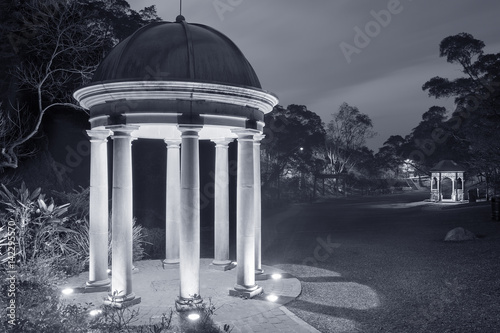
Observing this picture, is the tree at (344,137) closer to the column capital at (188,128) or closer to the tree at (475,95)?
the tree at (475,95)

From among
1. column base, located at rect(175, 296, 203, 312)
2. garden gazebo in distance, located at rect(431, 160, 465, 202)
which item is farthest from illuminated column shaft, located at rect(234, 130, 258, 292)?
garden gazebo in distance, located at rect(431, 160, 465, 202)

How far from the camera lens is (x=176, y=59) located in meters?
11.9

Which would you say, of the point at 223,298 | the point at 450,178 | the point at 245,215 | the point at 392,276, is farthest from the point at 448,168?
the point at 223,298

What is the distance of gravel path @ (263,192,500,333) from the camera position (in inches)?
436

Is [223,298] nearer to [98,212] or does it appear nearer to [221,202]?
[221,202]

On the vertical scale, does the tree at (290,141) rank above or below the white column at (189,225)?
above

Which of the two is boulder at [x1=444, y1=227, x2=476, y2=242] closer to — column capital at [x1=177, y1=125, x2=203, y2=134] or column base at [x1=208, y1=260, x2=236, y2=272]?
column base at [x1=208, y1=260, x2=236, y2=272]

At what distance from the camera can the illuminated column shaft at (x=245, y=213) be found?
515 inches

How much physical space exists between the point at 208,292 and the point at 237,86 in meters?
6.73

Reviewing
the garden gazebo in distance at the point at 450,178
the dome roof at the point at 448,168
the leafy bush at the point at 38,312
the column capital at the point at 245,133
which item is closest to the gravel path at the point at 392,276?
the column capital at the point at 245,133

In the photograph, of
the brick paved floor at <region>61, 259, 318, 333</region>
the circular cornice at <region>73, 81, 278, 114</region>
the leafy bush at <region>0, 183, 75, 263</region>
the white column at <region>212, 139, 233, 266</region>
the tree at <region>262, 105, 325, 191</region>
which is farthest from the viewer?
the tree at <region>262, 105, 325, 191</region>

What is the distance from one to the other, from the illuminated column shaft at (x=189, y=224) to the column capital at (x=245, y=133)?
1626 mm

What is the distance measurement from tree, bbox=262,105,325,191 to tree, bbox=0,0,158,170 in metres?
33.6

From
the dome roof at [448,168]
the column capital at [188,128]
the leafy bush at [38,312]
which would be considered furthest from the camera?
the dome roof at [448,168]
